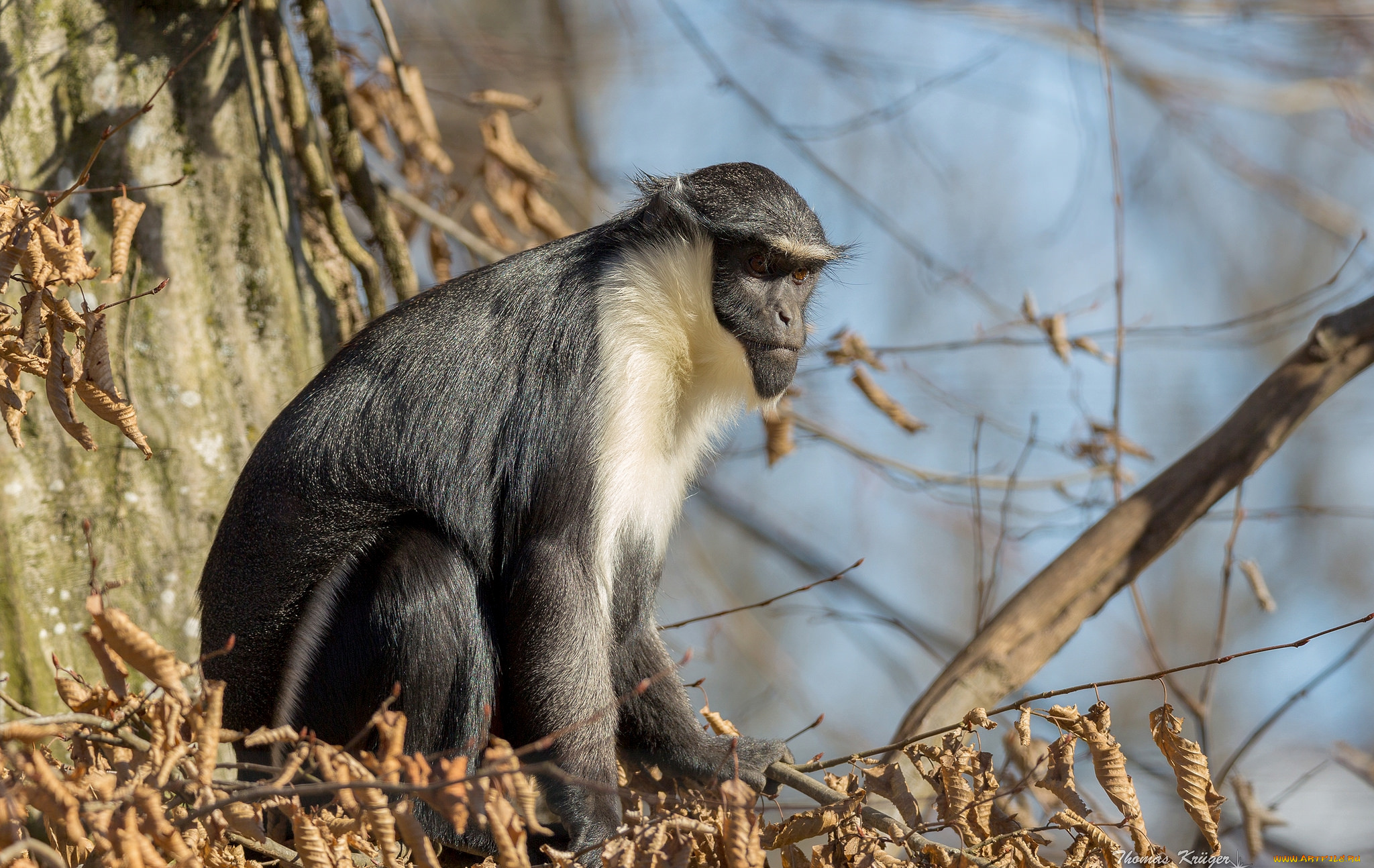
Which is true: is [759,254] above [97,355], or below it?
above

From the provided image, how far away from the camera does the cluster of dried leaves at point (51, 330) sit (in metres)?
3.33

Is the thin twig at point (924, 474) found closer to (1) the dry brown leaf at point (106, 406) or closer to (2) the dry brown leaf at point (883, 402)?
(2) the dry brown leaf at point (883, 402)

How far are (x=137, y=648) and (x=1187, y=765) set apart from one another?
9.43ft

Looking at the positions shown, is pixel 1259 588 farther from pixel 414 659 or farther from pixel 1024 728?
pixel 414 659

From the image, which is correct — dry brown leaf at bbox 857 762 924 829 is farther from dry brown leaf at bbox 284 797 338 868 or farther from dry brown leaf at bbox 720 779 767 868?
dry brown leaf at bbox 284 797 338 868

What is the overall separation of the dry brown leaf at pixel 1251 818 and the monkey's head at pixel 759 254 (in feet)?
9.22

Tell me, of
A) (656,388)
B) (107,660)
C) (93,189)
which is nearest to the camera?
(107,660)

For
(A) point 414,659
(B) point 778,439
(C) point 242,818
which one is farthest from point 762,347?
(C) point 242,818

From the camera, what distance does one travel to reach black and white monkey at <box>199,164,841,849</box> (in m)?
4.36

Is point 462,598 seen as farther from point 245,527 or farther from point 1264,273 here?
point 1264,273

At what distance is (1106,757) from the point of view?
3238 millimetres

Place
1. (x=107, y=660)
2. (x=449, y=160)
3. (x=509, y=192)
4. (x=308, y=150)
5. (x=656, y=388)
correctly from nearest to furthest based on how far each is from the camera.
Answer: (x=107, y=660) → (x=656, y=388) → (x=308, y=150) → (x=509, y=192) → (x=449, y=160)


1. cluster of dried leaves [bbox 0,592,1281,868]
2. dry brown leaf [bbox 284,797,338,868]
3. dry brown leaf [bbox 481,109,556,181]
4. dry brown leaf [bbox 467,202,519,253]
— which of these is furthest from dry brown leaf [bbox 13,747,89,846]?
dry brown leaf [bbox 467,202,519,253]

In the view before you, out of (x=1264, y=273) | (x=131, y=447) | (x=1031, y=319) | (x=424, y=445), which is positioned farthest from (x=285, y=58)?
(x=1264, y=273)
